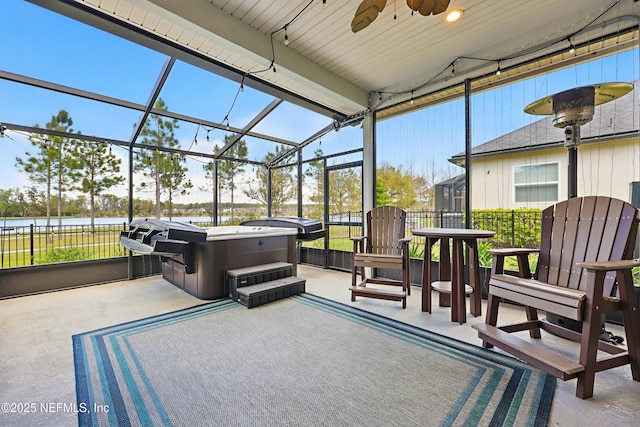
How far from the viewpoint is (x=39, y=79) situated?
325 centimetres

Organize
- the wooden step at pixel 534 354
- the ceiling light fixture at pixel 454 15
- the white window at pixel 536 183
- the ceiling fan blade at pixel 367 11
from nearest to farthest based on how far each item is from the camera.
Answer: the wooden step at pixel 534 354 < the ceiling fan blade at pixel 367 11 < the ceiling light fixture at pixel 454 15 < the white window at pixel 536 183

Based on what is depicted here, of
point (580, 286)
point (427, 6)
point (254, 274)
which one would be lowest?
point (254, 274)

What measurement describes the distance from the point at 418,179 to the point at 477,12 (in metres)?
2.08

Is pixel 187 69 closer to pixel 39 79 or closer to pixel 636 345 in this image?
pixel 39 79

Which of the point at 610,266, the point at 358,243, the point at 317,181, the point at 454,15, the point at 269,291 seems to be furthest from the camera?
the point at 317,181

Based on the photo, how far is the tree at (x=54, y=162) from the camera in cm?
384

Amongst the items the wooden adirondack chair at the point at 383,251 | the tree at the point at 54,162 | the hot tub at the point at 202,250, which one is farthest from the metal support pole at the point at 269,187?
the tree at the point at 54,162

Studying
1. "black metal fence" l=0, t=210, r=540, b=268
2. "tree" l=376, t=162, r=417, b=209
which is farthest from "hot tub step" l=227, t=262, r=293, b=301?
"tree" l=376, t=162, r=417, b=209

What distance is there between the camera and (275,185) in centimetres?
624

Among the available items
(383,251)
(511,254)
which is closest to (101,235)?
(383,251)

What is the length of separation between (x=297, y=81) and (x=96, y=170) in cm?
350

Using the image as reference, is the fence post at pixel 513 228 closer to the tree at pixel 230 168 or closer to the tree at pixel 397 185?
the tree at pixel 397 185

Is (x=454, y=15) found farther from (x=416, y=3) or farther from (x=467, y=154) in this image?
(x=467, y=154)

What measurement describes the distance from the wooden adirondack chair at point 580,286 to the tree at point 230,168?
4781mm
